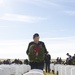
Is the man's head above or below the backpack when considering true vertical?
above

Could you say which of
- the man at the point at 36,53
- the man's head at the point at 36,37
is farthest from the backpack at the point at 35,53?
the man's head at the point at 36,37

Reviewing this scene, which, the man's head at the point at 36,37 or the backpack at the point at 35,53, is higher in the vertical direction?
the man's head at the point at 36,37

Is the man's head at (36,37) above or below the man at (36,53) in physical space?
above

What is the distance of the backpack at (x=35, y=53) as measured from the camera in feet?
33.5

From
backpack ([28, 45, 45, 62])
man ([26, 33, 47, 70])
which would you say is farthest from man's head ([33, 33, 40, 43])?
backpack ([28, 45, 45, 62])

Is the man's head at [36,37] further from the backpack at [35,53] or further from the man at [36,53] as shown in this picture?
the backpack at [35,53]

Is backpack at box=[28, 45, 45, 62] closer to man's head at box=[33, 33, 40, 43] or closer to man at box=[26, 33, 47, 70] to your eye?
man at box=[26, 33, 47, 70]

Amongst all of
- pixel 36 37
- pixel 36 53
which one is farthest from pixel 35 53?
pixel 36 37

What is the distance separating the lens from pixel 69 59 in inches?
1134

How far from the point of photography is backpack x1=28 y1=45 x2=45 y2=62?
10.2m

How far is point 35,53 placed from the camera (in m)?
10.2

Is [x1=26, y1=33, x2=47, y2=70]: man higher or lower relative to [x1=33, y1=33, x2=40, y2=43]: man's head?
lower

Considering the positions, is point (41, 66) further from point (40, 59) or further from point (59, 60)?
point (59, 60)

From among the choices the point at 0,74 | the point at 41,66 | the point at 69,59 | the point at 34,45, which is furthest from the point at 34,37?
the point at 69,59
